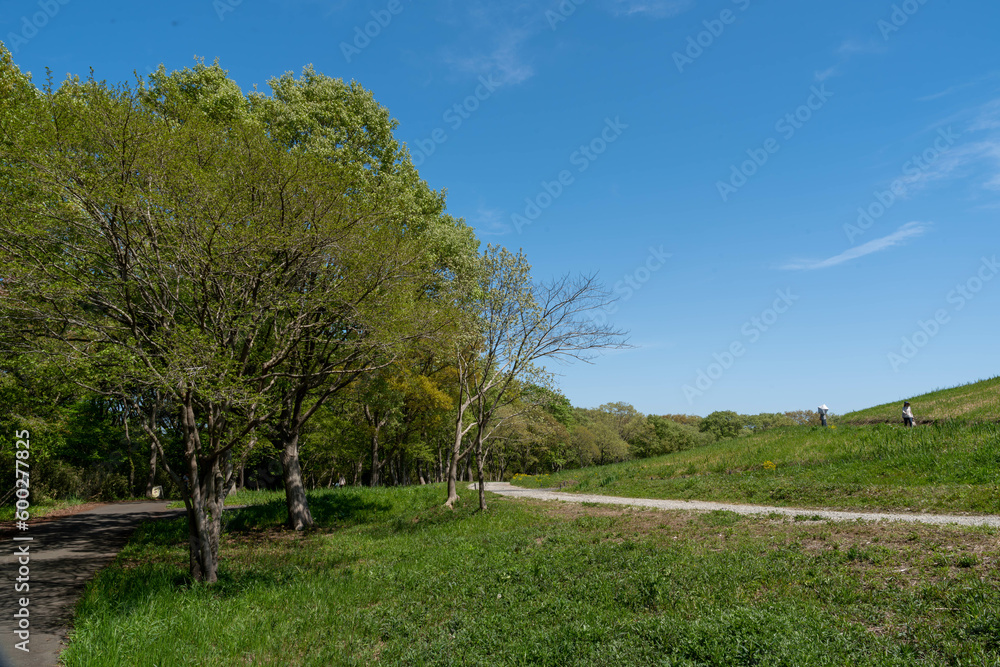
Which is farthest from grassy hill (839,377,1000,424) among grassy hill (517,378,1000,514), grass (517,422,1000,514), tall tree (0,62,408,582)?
tall tree (0,62,408,582)

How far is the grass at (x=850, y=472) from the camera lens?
13789 mm

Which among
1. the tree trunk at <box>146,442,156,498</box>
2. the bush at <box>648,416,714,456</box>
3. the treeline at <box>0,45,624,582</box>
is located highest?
the treeline at <box>0,45,624,582</box>

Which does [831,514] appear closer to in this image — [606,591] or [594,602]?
[606,591]

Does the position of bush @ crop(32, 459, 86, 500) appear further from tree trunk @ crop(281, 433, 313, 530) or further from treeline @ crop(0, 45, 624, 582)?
tree trunk @ crop(281, 433, 313, 530)

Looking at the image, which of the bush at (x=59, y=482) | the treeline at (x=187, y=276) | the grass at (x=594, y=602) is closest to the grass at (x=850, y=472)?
the grass at (x=594, y=602)

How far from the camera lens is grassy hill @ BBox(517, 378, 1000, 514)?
1404 centimetres

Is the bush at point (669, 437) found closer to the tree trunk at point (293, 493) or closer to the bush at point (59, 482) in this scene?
the tree trunk at point (293, 493)

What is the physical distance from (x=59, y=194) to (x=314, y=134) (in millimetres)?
12844

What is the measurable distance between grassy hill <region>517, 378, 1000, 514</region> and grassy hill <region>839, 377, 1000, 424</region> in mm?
66

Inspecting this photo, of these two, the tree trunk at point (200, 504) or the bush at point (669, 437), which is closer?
the tree trunk at point (200, 504)

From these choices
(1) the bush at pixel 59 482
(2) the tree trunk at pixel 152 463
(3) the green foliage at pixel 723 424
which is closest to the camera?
(2) the tree trunk at pixel 152 463

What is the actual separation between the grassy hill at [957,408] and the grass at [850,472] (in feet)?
5.68

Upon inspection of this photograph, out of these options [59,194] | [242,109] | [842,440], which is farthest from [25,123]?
[842,440]

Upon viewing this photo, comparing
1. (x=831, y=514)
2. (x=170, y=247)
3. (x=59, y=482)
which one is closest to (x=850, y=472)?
(x=831, y=514)
